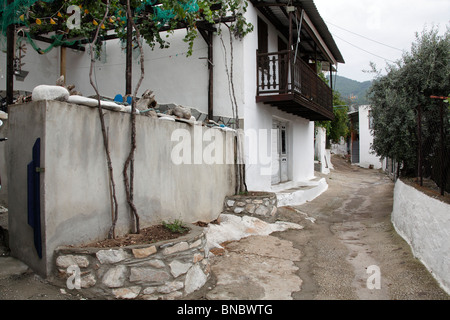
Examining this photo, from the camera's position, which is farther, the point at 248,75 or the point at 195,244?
the point at 248,75

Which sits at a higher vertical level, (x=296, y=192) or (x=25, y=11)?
(x=25, y=11)

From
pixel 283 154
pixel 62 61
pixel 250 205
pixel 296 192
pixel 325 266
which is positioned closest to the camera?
pixel 325 266

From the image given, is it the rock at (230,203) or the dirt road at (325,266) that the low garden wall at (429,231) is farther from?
the rock at (230,203)

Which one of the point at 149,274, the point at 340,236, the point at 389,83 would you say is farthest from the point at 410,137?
the point at 149,274

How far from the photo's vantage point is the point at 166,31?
28.5 ft

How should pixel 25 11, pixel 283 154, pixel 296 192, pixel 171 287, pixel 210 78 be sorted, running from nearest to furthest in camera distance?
pixel 171 287 → pixel 25 11 → pixel 210 78 → pixel 296 192 → pixel 283 154

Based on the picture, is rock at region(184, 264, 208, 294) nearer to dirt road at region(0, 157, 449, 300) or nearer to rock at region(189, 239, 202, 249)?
dirt road at region(0, 157, 449, 300)

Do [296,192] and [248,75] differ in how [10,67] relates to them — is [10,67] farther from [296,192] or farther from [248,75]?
[296,192]

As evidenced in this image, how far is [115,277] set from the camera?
3156 millimetres

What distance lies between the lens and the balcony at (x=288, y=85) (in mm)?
8180

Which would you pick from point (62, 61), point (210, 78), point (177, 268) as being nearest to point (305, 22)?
point (210, 78)

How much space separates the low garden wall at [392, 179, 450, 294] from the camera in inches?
152

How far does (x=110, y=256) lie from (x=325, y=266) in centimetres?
304
